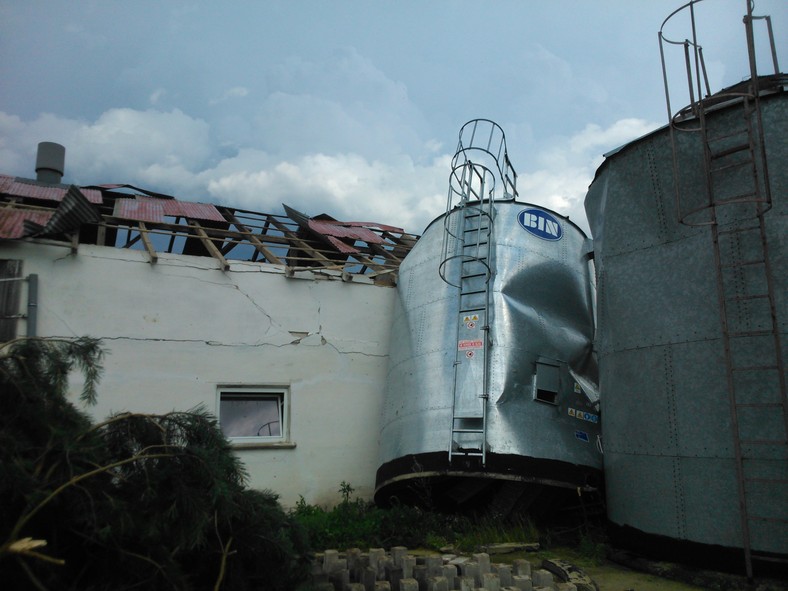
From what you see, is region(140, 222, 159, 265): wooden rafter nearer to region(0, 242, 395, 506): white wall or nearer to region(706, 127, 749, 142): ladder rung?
region(0, 242, 395, 506): white wall

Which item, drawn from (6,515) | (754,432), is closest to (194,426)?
(6,515)

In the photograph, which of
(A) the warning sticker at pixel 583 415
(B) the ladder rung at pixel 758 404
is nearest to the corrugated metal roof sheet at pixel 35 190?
(A) the warning sticker at pixel 583 415

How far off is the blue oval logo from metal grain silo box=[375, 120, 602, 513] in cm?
2

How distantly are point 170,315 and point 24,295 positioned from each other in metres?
1.62

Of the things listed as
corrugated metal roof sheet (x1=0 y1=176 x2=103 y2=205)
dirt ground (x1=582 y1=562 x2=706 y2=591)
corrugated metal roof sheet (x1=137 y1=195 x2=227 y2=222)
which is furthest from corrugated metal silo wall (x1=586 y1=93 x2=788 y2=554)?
corrugated metal roof sheet (x1=0 y1=176 x2=103 y2=205)

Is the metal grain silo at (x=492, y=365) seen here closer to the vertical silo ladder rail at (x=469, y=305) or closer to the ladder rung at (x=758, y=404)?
the vertical silo ladder rail at (x=469, y=305)

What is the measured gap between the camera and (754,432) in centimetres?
556

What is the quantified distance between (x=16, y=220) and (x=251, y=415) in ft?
12.3

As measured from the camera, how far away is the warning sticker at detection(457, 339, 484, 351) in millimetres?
7495

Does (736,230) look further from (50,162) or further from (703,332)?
(50,162)

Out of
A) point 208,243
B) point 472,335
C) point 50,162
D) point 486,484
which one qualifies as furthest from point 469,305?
point 50,162

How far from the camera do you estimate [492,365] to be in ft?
24.2

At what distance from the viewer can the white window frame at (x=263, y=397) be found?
830 cm

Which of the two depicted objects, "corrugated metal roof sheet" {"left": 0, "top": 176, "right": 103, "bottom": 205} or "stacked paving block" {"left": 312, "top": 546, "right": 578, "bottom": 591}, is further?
"corrugated metal roof sheet" {"left": 0, "top": 176, "right": 103, "bottom": 205}
